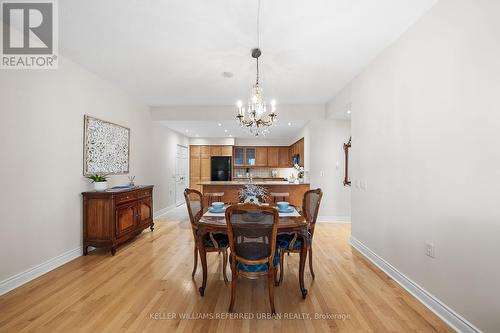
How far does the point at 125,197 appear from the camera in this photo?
3547mm

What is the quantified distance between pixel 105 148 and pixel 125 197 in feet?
3.07

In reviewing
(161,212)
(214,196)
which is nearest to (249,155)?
(214,196)

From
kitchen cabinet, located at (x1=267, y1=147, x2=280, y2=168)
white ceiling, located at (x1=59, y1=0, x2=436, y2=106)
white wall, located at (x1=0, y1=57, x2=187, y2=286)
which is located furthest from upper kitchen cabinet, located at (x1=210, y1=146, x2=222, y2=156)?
white wall, located at (x1=0, y1=57, x2=187, y2=286)

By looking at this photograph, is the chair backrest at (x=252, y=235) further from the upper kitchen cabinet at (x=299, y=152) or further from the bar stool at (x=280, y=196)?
the upper kitchen cabinet at (x=299, y=152)

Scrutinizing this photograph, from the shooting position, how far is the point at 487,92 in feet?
5.17

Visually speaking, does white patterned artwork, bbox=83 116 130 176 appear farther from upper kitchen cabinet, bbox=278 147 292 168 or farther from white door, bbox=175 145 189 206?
upper kitchen cabinet, bbox=278 147 292 168

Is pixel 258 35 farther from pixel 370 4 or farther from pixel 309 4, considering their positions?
pixel 370 4

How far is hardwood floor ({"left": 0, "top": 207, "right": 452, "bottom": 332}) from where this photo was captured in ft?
6.03

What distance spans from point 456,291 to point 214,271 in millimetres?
2364

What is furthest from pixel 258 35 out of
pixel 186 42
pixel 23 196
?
pixel 23 196

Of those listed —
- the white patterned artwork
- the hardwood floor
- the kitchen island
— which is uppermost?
the white patterned artwork

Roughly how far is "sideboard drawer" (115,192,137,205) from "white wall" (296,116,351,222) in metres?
3.72

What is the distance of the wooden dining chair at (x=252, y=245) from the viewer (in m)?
1.93

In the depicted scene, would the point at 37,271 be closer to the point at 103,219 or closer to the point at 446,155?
the point at 103,219
